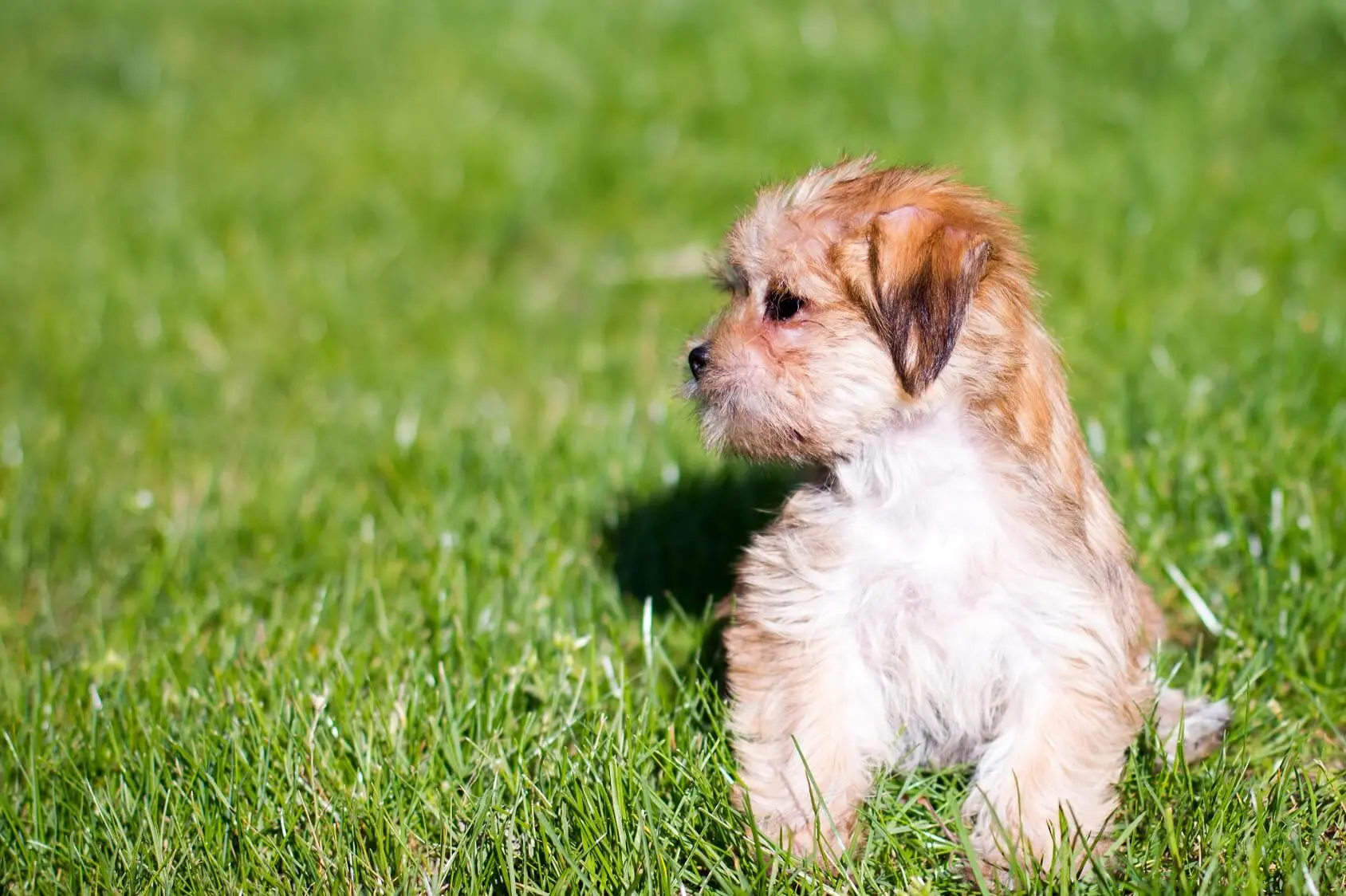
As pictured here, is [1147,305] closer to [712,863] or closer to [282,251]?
[712,863]

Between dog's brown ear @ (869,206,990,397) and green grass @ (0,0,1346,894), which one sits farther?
green grass @ (0,0,1346,894)

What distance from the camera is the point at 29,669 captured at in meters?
3.83

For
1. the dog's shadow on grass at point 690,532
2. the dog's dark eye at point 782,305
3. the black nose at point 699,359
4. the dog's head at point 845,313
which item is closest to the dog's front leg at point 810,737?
the dog's head at point 845,313

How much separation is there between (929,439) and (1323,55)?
5.80 m

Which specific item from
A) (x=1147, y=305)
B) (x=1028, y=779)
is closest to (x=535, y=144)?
(x=1147, y=305)

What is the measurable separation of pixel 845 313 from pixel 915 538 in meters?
0.54

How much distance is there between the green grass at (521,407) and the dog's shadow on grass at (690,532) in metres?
0.02

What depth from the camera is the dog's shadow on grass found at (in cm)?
415

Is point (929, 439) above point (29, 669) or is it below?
above

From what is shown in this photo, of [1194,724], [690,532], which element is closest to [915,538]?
[1194,724]

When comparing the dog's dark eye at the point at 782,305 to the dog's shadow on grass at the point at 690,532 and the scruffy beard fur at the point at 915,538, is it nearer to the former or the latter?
the scruffy beard fur at the point at 915,538

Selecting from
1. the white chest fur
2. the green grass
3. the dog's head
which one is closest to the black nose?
the dog's head

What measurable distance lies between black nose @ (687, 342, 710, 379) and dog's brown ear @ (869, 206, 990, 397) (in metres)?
0.45

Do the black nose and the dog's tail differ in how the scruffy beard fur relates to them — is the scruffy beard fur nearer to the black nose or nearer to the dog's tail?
the black nose
